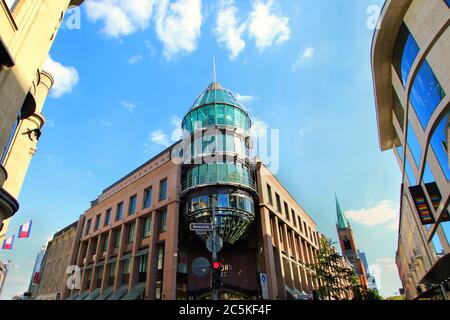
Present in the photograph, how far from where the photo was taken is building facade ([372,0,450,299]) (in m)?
12.1

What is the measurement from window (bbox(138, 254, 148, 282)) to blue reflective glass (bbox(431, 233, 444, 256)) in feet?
83.1

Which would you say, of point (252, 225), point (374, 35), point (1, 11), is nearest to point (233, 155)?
point (252, 225)

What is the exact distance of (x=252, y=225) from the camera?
2950 cm

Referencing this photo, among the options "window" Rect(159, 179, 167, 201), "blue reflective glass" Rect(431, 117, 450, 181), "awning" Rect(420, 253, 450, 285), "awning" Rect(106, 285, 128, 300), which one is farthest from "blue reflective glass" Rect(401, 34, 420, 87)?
"awning" Rect(106, 285, 128, 300)

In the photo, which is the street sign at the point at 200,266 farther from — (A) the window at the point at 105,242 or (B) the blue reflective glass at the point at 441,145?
(A) the window at the point at 105,242

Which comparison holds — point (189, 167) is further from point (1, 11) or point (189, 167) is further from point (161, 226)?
point (1, 11)

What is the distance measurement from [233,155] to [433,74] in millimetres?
18238

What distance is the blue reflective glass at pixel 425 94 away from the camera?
12838mm

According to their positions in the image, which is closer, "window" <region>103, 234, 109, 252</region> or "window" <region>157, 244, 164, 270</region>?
"window" <region>157, 244, 164, 270</region>

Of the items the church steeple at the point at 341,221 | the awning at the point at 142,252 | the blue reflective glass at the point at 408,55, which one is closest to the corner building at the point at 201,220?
the awning at the point at 142,252

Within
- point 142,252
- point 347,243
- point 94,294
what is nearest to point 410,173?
point 142,252

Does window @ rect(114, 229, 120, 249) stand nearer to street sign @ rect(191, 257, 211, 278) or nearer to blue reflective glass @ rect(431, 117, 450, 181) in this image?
street sign @ rect(191, 257, 211, 278)

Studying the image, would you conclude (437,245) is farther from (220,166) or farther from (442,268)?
(220,166)

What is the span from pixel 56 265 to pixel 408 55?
190ft
